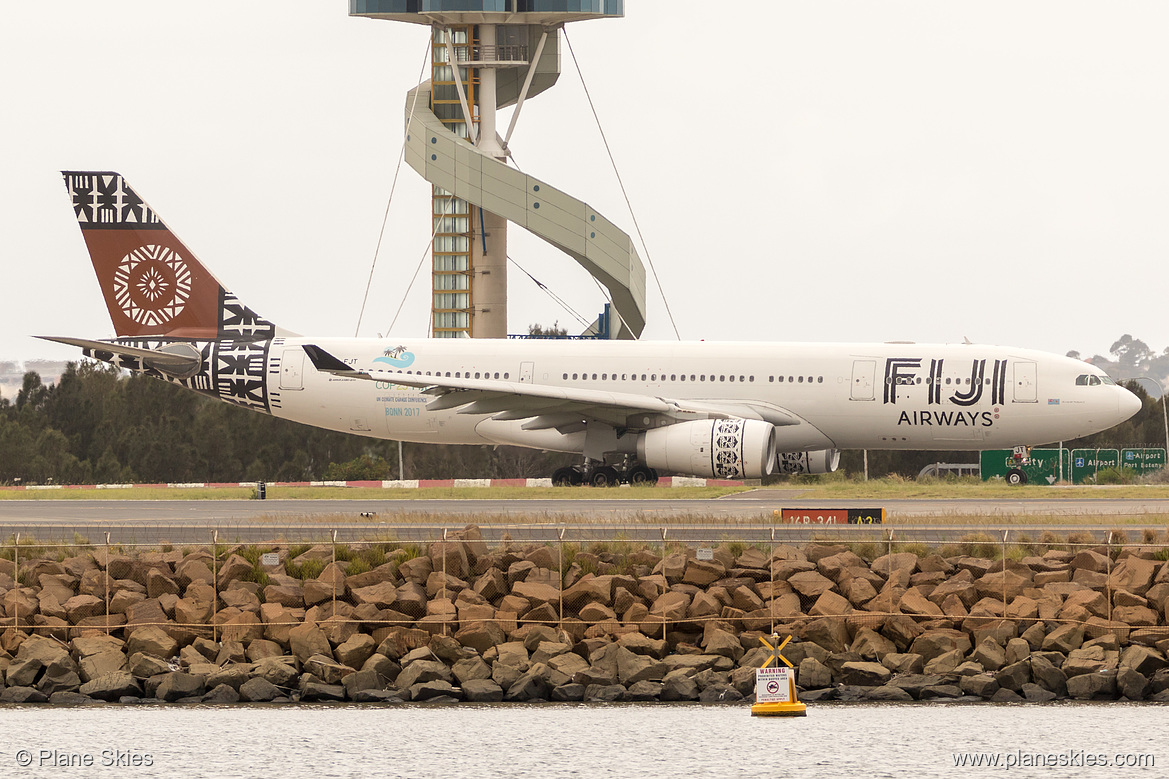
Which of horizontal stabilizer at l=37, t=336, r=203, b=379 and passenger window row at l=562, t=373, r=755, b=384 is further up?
horizontal stabilizer at l=37, t=336, r=203, b=379

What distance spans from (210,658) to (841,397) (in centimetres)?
1852

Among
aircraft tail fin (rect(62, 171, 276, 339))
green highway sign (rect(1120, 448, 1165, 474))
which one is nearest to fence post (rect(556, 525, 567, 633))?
aircraft tail fin (rect(62, 171, 276, 339))

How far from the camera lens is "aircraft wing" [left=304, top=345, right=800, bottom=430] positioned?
3366 cm

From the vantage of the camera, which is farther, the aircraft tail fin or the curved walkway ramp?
the curved walkway ramp

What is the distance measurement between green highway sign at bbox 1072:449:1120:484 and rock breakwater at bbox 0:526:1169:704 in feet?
111

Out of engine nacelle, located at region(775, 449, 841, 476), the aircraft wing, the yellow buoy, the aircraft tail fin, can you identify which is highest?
the aircraft tail fin

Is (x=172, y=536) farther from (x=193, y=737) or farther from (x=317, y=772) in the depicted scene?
(x=317, y=772)

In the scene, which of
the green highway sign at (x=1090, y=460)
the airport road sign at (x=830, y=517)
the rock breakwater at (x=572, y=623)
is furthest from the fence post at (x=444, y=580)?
the green highway sign at (x=1090, y=460)

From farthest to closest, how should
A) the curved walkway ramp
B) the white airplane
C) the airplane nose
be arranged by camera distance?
the curved walkway ramp < the airplane nose < the white airplane

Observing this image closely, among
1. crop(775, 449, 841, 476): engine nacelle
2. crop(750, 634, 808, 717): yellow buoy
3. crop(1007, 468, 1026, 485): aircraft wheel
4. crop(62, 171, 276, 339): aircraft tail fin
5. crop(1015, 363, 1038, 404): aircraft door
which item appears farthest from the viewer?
crop(62, 171, 276, 339): aircraft tail fin

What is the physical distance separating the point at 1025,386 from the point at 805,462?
5.46 m

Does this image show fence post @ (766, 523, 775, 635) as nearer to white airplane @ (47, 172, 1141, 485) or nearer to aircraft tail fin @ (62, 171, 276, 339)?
white airplane @ (47, 172, 1141, 485)

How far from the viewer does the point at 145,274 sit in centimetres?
4028

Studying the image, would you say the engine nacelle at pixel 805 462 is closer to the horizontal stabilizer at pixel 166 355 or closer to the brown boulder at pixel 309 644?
the horizontal stabilizer at pixel 166 355
